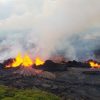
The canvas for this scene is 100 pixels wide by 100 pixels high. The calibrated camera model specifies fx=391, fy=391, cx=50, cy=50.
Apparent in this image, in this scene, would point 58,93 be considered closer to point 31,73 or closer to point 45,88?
point 45,88

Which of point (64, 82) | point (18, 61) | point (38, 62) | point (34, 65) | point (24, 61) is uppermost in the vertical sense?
point (18, 61)

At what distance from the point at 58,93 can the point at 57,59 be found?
181 feet

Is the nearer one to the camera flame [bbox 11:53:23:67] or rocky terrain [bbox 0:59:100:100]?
rocky terrain [bbox 0:59:100:100]

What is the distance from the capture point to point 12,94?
72750mm

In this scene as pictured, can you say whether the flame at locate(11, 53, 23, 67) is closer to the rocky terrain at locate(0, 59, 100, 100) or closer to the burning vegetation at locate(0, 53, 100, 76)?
the burning vegetation at locate(0, 53, 100, 76)

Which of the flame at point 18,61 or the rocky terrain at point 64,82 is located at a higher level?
the flame at point 18,61

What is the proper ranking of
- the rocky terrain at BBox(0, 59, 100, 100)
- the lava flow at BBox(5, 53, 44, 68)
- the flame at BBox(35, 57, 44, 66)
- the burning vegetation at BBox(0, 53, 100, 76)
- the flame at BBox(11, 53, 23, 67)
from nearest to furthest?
1. the rocky terrain at BBox(0, 59, 100, 100)
2. the burning vegetation at BBox(0, 53, 100, 76)
3. the lava flow at BBox(5, 53, 44, 68)
4. the flame at BBox(11, 53, 23, 67)
5. the flame at BBox(35, 57, 44, 66)

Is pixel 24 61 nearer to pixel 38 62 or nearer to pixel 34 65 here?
pixel 38 62

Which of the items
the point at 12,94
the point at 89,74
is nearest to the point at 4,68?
the point at 89,74

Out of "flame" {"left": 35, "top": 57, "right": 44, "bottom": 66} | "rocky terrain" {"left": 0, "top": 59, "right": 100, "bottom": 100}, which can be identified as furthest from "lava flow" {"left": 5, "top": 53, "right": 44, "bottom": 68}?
"rocky terrain" {"left": 0, "top": 59, "right": 100, "bottom": 100}

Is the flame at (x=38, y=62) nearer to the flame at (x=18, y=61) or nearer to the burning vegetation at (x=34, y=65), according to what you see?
the burning vegetation at (x=34, y=65)

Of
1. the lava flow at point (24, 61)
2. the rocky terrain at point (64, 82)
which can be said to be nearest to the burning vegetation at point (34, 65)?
the lava flow at point (24, 61)

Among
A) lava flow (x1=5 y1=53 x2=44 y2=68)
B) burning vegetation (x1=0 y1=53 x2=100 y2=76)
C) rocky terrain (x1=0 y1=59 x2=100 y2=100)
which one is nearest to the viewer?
rocky terrain (x1=0 y1=59 x2=100 y2=100)

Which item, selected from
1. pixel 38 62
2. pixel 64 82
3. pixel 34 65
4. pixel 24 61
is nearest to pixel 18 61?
pixel 24 61
